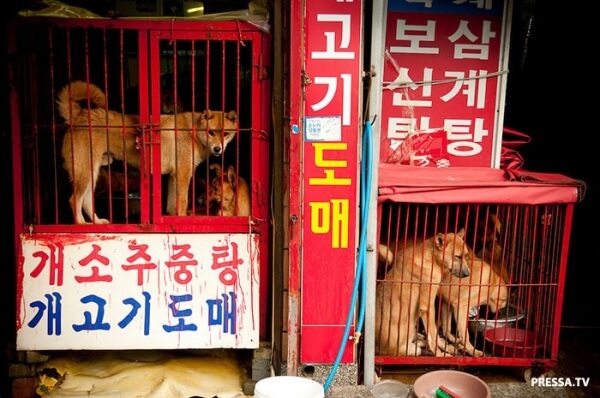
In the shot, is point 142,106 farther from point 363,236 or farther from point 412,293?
point 412,293

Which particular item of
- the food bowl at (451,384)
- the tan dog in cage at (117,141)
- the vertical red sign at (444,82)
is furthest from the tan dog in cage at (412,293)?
the tan dog in cage at (117,141)

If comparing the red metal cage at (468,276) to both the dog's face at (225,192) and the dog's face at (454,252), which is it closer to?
the dog's face at (454,252)

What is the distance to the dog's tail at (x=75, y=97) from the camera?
4066 mm

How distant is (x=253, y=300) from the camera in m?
4.20

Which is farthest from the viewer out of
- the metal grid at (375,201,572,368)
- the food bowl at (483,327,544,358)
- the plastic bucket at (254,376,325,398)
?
the food bowl at (483,327,544,358)

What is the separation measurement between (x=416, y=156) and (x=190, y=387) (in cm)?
288

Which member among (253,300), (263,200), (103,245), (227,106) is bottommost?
(253,300)

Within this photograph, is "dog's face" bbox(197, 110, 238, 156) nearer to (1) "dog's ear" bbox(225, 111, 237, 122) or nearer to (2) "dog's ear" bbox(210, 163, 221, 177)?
(1) "dog's ear" bbox(225, 111, 237, 122)

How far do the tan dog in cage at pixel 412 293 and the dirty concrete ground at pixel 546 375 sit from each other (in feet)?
0.78

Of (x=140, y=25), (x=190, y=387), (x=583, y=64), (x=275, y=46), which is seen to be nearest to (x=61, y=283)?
(x=190, y=387)

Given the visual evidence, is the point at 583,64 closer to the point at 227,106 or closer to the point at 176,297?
the point at 227,106

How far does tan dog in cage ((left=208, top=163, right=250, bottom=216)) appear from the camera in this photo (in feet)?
14.8

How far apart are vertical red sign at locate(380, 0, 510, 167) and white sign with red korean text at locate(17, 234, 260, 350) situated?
1.87 m

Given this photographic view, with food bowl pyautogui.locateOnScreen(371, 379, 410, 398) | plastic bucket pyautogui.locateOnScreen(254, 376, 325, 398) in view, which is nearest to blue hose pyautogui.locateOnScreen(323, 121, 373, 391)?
food bowl pyautogui.locateOnScreen(371, 379, 410, 398)
